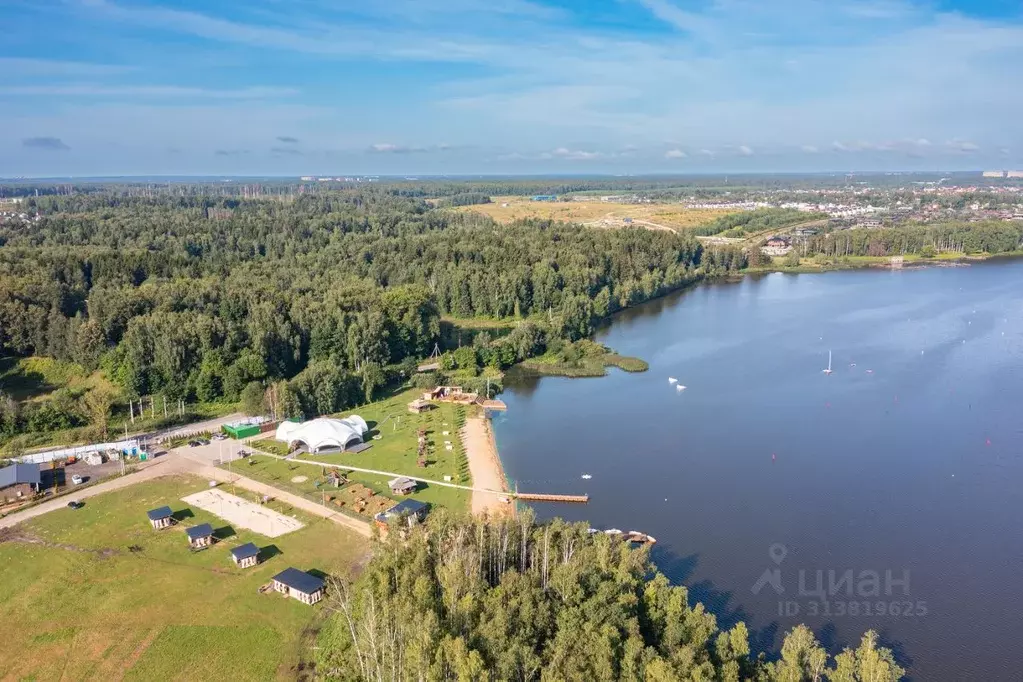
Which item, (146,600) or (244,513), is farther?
(244,513)

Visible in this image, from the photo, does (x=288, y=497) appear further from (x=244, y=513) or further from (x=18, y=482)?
(x=18, y=482)

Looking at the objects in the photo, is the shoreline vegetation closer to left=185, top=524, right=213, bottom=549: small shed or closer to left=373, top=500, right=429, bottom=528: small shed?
left=373, top=500, right=429, bottom=528: small shed

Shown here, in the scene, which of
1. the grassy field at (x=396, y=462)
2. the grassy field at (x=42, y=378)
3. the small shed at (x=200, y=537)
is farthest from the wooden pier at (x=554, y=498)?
the grassy field at (x=42, y=378)

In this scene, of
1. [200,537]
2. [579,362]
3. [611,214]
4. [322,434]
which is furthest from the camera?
[611,214]

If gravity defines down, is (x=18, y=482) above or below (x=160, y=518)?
above

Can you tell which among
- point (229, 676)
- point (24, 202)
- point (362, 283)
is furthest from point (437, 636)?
point (24, 202)

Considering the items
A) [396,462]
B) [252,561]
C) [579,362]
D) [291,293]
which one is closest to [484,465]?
[396,462]

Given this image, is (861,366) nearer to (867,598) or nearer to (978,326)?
(978,326)
